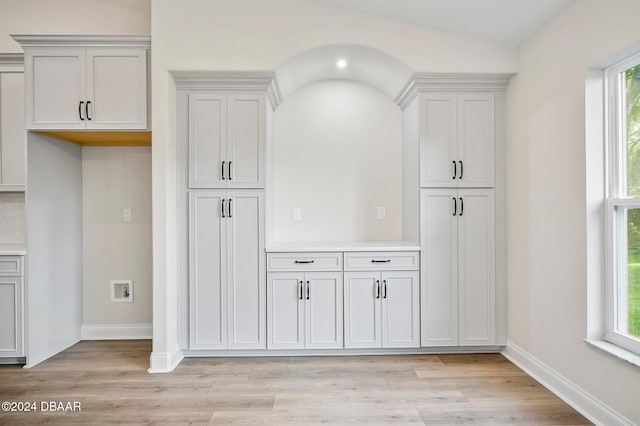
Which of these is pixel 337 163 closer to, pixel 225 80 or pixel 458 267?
pixel 225 80

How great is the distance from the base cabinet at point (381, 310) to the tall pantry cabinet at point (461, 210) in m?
0.11

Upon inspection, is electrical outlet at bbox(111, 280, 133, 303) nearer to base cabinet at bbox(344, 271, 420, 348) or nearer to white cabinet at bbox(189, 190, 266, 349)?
white cabinet at bbox(189, 190, 266, 349)

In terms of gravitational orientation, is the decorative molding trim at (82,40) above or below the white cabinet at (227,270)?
above

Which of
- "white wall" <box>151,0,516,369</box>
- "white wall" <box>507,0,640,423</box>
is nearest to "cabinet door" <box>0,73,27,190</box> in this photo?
"white wall" <box>151,0,516,369</box>

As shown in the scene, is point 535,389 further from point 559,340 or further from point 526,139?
point 526,139

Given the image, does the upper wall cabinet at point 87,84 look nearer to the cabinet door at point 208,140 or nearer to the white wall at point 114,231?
the cabinet door at point 208,140

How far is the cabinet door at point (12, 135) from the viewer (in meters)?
3.04

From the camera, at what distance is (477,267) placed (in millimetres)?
2994

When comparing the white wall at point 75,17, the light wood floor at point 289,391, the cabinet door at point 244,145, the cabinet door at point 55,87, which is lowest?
the light wood floor at point 289,391

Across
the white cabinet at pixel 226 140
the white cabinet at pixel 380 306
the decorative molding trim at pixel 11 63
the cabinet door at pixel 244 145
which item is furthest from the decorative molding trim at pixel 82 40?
the white cabinet at pixel 380 306

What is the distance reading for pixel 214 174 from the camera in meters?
2.95

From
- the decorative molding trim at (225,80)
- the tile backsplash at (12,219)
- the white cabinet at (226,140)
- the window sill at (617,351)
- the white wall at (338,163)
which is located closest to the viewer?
the window sill at (617,351)

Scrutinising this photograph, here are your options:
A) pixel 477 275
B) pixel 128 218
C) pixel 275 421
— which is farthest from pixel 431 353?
pixel 128 218

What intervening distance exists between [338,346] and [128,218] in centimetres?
230
